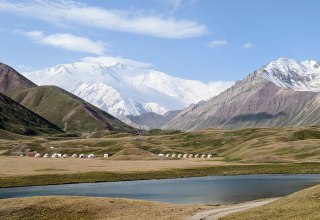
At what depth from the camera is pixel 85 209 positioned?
67875mm

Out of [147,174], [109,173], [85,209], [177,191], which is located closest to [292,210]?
[85,209]

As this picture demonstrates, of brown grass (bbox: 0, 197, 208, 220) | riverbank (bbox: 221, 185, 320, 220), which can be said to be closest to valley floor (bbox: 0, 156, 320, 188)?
brown grass (bbox: 0, 197, 208, 220)

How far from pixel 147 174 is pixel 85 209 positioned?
82371 mm

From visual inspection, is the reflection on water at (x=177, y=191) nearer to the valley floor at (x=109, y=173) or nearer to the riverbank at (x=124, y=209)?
the valley floor at (x=109, y=173)

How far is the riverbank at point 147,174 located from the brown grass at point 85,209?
47.4 metres

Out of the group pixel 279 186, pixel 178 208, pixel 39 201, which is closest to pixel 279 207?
pixel 178 208

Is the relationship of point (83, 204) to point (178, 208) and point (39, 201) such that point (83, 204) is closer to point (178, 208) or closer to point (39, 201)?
point (39, 201)

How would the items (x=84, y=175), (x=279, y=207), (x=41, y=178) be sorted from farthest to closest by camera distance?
(x=84, y=175) < (x=41, y=178) < (x=279, y=207)

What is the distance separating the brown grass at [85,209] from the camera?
212 ft

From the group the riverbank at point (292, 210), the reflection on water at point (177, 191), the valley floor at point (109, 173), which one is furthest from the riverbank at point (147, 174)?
the riverbank at point (292, 210)

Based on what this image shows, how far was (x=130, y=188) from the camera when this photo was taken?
114 metres

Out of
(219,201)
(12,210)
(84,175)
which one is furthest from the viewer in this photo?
(84,175)

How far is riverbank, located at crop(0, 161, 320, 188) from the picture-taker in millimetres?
123425

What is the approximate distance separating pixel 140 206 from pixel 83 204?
8.34 meters
